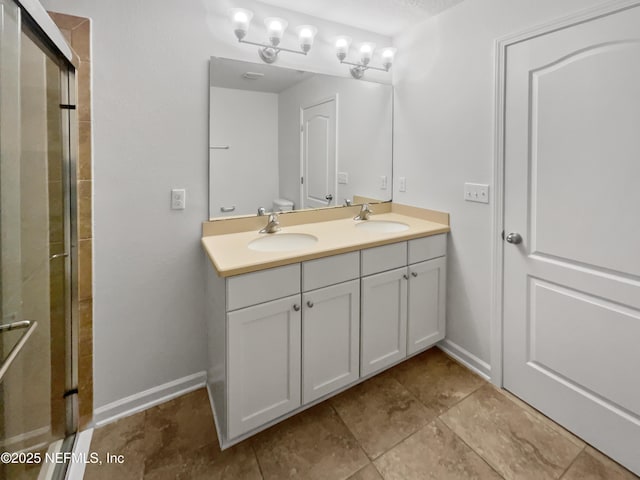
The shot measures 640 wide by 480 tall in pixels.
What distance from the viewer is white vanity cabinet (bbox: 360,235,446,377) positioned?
178 centimetres

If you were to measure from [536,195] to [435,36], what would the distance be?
3.87 ft

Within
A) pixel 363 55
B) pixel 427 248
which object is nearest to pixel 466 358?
pixel 427 248

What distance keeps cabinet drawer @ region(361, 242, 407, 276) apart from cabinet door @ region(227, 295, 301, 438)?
1.42 ft

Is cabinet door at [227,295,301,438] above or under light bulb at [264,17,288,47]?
under

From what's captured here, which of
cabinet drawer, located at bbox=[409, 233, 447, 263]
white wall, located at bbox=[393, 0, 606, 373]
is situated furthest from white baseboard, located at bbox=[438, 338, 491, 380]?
cabinet drawer, located at bbox=[409, 233, 447, 263]

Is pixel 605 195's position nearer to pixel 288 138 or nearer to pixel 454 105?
pixel 454 105

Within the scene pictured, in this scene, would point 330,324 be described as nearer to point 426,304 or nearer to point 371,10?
point 426,304

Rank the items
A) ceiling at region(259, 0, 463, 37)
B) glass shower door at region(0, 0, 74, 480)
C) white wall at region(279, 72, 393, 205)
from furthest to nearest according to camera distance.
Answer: white wall at region(279, 72, 393, 205) < ceiling at region(259, 0, 463, 37) < glass shower door at region(0, 0, 74, 480)

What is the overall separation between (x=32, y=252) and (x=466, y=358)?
2251 mm

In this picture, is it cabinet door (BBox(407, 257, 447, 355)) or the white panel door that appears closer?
the white panel door

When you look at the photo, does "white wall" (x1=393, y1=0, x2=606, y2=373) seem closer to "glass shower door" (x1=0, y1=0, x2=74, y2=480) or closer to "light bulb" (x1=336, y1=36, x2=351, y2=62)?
"light bulb" (x1=336, y1=36, x2=351, y2=62)

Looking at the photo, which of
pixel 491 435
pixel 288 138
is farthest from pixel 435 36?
pixel 491 435

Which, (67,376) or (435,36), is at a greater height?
(435,36)

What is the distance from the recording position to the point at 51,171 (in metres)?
1.32
